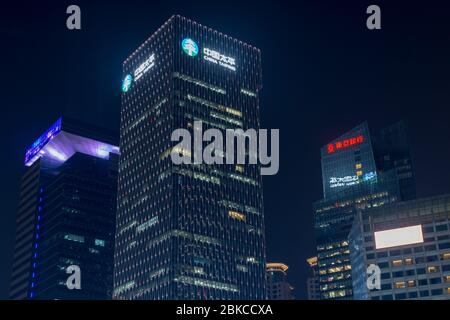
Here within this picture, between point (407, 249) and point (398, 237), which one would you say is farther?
point (398, 237)

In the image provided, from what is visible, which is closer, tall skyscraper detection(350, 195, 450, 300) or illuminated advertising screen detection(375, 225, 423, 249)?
tall skyscraper detection(350, 195, 450, 300)

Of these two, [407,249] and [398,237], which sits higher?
[398,237]

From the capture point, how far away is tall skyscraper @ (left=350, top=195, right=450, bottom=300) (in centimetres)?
18050

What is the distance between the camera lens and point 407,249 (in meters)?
186

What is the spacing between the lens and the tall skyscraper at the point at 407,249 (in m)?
180

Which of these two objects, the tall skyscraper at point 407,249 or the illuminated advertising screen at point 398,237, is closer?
the tall skyscraper at point 407,249
